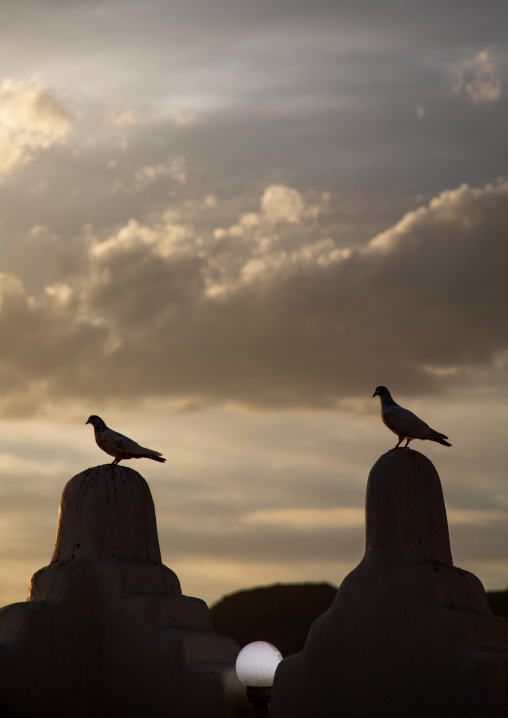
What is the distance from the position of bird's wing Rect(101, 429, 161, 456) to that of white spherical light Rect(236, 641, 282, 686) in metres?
3.36

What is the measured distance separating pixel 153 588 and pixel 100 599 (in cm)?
71

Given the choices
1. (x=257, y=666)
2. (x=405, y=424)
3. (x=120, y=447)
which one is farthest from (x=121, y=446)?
(x=405, y=424)

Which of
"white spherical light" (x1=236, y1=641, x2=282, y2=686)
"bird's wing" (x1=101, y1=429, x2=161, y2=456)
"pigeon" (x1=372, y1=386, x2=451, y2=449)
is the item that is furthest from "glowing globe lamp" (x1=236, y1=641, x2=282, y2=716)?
"bird's wing" (x1=101, y1=429, x2=161, y2=456)

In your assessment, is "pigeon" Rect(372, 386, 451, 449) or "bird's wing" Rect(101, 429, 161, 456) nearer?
"pigeon" Rect(372, 386, 451, 449)

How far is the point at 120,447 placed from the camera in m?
14.0

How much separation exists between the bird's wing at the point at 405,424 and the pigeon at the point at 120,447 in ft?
12.1

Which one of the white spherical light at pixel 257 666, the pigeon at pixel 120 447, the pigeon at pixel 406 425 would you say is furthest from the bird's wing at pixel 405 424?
the pigeon at pixel 120 447

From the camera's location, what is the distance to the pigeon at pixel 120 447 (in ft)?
45.7

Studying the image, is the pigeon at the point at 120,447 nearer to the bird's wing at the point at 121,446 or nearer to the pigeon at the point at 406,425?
the bird's wing at the point at 121,446

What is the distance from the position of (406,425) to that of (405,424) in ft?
0.06

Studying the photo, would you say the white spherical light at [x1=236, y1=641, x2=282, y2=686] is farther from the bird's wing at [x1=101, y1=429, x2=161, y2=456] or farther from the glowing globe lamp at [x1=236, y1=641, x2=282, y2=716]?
the bird's wing at [x1=101, y1=429, x2=161, y2=456]

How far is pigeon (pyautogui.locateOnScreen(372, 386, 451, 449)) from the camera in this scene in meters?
11.5

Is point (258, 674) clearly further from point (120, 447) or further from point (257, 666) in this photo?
point (120, 447)

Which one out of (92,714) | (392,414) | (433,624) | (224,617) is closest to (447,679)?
(433,624)
